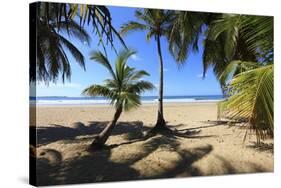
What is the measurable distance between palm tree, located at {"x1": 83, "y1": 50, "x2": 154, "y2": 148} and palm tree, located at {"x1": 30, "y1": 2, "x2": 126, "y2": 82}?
0.88ft

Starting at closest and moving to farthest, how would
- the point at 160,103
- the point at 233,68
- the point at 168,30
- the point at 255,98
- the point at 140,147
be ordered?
the point at 255,98, the point at 140,147, the point at 160,103, the point at 168,30, the point at 233,68

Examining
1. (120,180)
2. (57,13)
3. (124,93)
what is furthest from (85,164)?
(57,13)

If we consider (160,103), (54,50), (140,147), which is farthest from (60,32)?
(140,147)

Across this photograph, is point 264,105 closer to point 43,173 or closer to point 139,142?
point 139,142

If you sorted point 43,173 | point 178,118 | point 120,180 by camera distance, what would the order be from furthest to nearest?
point 178,118, point 120,180, point 43,173

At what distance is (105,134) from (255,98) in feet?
6.21

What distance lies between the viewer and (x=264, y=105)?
6.02m

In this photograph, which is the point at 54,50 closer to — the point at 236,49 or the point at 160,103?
the point at 160,103

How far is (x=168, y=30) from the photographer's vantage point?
654 centimetres

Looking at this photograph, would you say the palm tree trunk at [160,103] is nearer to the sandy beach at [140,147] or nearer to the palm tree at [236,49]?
the sandy beach at [140,147]

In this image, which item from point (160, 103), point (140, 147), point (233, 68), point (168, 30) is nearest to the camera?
point (140, 147)

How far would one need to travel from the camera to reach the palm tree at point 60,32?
226 inches

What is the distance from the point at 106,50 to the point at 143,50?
0.52 metres

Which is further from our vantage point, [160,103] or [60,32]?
[160,103]
